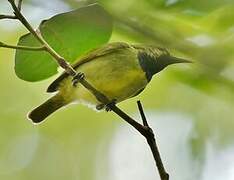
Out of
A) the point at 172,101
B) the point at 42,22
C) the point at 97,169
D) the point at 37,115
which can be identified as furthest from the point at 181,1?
the point at 97,169

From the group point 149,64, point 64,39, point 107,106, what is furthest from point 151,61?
point 64,39

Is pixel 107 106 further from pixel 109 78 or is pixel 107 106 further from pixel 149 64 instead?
pixel 109 78

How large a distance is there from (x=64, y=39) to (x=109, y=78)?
2.00ft

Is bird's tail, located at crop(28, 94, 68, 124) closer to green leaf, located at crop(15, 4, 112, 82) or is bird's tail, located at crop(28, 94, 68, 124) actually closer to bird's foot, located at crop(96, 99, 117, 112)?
bird's foot, located at crop(96, 99, 117, 112)

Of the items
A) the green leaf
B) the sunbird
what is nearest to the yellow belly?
the sunbird

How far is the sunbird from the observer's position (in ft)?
4.38

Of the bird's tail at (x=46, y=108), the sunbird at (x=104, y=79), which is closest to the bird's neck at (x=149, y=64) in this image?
the sunbird at (x=104, y=79)

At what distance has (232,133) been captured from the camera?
2.98 ft

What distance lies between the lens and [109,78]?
145 cm

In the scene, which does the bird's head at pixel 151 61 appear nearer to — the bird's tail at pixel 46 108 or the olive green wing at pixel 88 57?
the olive green wing at pixel 88 57

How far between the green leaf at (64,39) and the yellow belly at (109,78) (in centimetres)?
46

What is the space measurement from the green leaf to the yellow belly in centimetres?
46

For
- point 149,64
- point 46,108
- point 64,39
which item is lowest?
point 46,108

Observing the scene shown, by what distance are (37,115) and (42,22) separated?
0.58 m
